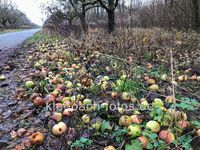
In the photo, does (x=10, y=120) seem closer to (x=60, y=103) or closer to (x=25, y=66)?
(x=60, y=103)

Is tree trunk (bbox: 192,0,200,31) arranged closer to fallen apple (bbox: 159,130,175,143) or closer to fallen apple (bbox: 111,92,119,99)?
fallen apple (bbox: 111,92,119,99)

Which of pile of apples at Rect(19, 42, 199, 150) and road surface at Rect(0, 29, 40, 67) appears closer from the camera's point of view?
pile of apples at Rect(19, 42, 199, 150)

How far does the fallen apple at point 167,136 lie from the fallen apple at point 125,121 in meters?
0.28

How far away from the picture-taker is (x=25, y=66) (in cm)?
504

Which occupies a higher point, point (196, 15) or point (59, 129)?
point (196, 15)

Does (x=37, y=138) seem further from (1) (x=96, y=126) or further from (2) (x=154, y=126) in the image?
(2) (x=154, y=126)

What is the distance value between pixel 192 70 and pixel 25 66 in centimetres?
302

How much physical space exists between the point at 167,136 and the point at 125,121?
14.2 inches

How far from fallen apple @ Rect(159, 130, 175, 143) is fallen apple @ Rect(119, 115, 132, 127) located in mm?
282

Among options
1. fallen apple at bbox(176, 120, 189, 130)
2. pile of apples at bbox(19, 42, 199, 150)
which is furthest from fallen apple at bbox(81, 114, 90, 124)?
fallen apple at bbox(176, 120, 189, 130)

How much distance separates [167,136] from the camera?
1.88 m

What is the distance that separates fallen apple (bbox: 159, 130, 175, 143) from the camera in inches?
73.4

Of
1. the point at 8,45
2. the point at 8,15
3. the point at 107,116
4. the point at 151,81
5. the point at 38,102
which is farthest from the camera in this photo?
the point at 8,15

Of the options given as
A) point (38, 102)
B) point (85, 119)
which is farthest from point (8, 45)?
point (85, 119)
